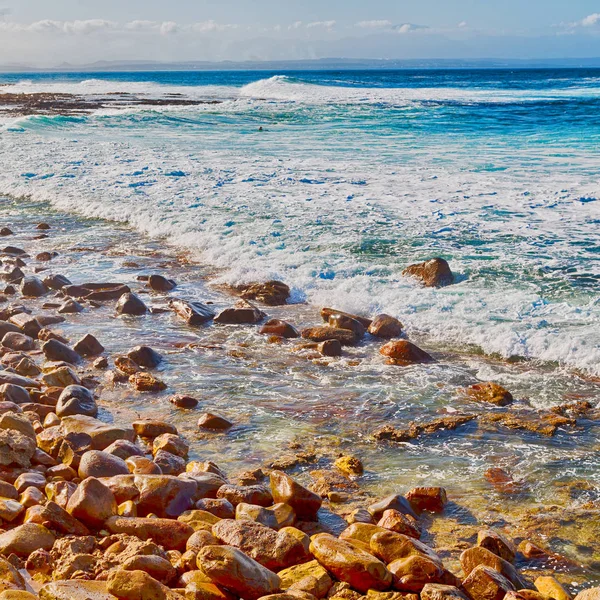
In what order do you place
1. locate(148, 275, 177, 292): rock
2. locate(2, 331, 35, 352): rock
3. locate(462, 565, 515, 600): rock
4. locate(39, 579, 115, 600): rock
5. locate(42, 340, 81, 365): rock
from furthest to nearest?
locate(148, 275, 177, 292): rock → locate(2, 331, 35, 352): rock → locate(42, 340, 81, 365): rock → locate(462, 565, 515, 600): rock → locate(39, 579, 115, 600): rock

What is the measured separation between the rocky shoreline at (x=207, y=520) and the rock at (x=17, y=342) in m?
0.61

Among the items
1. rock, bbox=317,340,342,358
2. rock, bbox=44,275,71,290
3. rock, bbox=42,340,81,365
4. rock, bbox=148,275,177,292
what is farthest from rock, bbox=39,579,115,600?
rock, bbox=44,275,71,290

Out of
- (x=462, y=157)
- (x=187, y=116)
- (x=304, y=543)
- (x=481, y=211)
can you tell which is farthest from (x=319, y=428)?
(x=187, y=116)

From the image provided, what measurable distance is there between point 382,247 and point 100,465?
632 centimetres

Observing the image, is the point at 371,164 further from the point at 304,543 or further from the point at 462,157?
the point at 304,543

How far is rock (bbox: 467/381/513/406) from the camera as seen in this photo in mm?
5273

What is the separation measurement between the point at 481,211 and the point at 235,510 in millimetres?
9087

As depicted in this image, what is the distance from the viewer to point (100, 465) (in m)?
4.01

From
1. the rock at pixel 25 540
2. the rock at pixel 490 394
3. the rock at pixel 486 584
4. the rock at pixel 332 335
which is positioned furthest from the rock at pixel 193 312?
the rock at pixel 486 584

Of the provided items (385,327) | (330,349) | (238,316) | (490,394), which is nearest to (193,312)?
(238,316)

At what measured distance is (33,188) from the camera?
15.0 metres

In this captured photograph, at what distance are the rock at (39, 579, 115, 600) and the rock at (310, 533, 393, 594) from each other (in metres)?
0.96

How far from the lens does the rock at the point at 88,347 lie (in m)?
6.31

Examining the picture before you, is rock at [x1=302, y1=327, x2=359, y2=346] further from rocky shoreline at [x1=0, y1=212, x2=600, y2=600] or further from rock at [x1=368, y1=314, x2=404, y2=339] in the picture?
rocky shoreline at [x1=0, y1=212, x2=600, y2=600]
